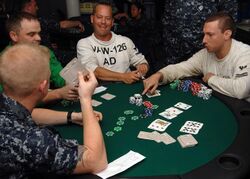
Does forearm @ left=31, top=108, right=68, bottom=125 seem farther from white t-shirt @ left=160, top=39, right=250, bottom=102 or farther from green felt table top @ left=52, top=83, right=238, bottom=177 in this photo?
white t-shirt @ left=160, top=39, right=250, bottom=102

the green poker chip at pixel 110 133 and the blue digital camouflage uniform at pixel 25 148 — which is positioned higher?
the blue digital camouflage uniform at pixel 25 148

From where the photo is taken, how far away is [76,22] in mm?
4270

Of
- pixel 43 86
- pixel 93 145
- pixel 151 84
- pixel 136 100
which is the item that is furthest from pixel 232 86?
pixel 43 86

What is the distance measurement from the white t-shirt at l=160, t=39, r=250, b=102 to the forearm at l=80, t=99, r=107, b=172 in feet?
3.82

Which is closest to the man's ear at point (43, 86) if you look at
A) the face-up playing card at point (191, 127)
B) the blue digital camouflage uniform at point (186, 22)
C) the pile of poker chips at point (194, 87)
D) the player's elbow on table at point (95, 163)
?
the player's elbow on table at point (95, 163)

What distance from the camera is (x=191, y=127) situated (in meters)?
1.87

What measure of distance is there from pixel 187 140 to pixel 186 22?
1.82 meters

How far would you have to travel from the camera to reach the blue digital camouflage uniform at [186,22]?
3160 millimetres

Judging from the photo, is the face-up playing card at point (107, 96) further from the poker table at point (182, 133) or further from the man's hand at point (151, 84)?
the man's hand at point (151, 84)

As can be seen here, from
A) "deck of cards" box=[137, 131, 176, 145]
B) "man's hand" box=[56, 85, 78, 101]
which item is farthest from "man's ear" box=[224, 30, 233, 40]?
"man's hand" box=[56, 85, 78, 101]

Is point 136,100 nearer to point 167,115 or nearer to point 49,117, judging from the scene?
point 167,115

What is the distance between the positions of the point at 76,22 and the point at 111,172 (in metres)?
3.11

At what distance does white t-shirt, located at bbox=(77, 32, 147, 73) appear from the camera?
3105 mm

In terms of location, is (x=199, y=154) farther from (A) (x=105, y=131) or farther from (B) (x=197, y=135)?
(A) (x=105, y=131)
